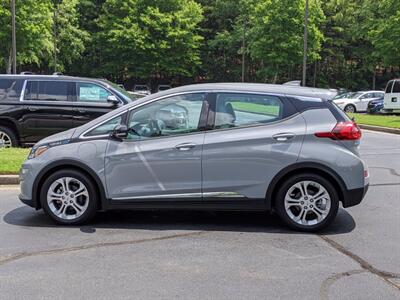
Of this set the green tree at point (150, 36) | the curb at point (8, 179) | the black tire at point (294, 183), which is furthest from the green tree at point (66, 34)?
the black tire at point (294, 183)

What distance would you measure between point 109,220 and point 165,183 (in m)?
0.97

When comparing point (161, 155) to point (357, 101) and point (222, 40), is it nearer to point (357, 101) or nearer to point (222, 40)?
point (357, 101)

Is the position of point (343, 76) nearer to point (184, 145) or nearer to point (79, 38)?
point (79, 38)

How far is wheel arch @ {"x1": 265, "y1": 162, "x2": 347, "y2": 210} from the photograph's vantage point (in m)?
6.10

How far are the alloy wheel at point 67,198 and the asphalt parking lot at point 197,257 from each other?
0.65ft

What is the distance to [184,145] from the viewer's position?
618cm

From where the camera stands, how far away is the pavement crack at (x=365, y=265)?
471cm

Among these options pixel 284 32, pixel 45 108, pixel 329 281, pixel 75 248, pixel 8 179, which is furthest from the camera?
pixel 284 32

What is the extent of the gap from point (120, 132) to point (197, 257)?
1.83 m

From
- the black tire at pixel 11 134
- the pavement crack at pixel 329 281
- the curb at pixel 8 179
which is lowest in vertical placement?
the pavement crack at pixel 329 281

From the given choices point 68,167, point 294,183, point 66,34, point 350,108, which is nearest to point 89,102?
point 68,167

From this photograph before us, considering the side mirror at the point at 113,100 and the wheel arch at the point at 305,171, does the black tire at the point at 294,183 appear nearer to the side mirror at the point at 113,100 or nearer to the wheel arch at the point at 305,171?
the wheel arch at the point at 305,171

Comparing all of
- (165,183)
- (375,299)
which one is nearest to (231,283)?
(375,299)

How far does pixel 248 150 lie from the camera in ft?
20.1
